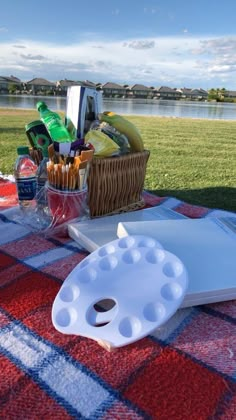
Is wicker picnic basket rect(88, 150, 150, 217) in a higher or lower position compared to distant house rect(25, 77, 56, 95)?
lower

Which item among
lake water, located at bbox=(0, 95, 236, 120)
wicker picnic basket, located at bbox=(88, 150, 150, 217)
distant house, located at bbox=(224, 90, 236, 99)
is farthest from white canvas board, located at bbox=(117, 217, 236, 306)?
distant house, located at bbox=(224, 90, 236, 99)

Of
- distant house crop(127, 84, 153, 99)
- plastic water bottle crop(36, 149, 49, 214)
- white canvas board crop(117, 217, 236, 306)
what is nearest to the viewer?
white canvas board crop(117, 217, 236, 306)

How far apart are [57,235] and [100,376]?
Result: 39 cm

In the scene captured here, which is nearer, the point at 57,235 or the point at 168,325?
the point at 168,325

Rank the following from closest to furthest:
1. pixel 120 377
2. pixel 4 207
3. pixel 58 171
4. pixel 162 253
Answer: pixel 120 377 → pixel 162 253 → pixel 58 171 → pixel 4 207

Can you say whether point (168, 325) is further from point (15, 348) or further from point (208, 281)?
point (15, 348)

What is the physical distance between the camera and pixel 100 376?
37cm

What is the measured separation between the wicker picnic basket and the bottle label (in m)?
→ 0.13

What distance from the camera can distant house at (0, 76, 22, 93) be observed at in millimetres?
36375

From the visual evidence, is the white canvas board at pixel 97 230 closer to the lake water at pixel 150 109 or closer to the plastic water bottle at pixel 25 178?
the plastic water bottle at pixel 25 178

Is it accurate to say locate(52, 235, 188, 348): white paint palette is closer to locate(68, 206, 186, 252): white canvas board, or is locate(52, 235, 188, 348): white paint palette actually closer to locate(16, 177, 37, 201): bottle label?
locate(68, 206, 186, 252): white canvas board

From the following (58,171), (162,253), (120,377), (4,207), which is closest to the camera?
(120,377)

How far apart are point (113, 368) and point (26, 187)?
0.51 m

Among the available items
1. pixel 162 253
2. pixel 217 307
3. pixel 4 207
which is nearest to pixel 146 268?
pixel 162 253
